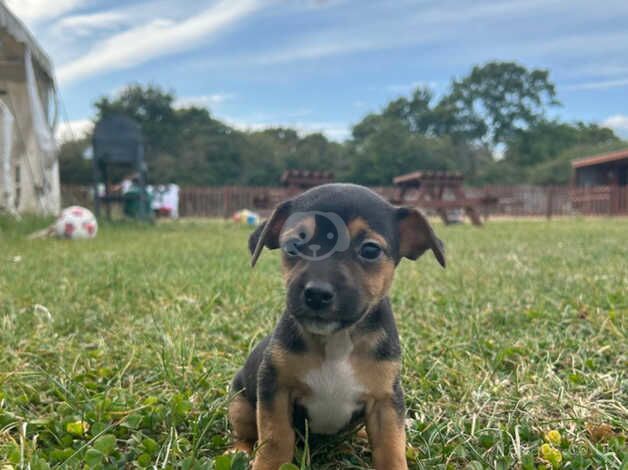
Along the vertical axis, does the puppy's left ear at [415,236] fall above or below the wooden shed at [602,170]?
below

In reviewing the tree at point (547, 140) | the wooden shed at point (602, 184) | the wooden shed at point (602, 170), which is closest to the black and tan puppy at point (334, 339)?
the wooden shed at point (602, 184)

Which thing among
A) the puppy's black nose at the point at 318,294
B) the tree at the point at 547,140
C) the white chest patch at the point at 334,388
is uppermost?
the tree at the point at 547,140

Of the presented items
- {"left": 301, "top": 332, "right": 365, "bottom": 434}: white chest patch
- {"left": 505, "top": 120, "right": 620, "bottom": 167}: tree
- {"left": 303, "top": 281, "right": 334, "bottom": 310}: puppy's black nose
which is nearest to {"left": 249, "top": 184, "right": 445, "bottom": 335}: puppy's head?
{"left": 303, "top": 281, "right": 334, "bottom": 310}: puppy's black nose

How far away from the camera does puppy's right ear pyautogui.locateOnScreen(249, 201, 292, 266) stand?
2.01 metres

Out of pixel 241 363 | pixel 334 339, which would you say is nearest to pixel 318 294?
pixel 334 339

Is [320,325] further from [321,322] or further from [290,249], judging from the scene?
[290,249]

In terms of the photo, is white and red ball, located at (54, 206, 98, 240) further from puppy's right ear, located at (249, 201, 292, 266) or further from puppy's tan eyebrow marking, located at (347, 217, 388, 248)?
puppy's tan eyebrow marking, located at (347, 217, 388, 248)

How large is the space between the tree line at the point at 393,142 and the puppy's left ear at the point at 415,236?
18341 millimetres

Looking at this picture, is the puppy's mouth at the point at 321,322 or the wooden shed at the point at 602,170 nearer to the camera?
the puppy's mouth at the point at 321,322

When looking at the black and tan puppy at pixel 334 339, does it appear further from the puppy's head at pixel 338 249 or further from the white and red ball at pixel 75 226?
the white and red ball at pixel 75 226

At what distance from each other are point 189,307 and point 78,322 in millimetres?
702

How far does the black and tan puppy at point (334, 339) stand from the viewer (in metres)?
1.69

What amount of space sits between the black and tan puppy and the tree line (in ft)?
60.7

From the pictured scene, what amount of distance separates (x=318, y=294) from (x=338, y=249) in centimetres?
20
